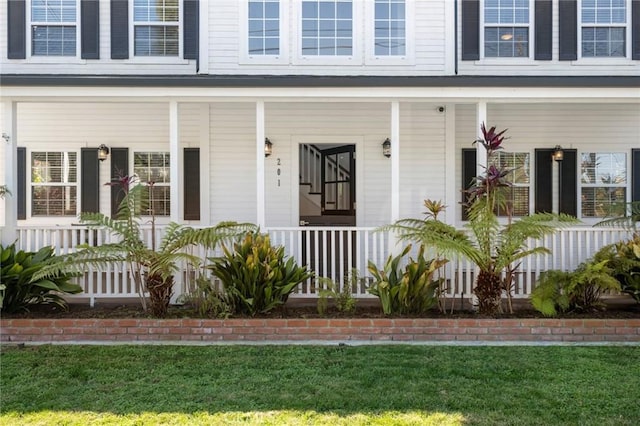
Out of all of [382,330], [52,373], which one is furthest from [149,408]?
[382,330]

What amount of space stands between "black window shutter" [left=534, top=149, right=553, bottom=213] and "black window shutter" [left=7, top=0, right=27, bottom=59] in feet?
28.6

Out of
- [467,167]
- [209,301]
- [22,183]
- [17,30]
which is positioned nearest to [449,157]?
[467,167]

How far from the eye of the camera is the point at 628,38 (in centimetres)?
745

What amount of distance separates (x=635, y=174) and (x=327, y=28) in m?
5.72

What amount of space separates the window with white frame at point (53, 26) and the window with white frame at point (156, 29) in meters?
1.03

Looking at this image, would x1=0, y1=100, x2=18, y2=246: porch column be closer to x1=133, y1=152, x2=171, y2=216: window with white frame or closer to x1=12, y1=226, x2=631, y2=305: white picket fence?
x1=12, y1=226, x2=631, y2=305: white picket fence

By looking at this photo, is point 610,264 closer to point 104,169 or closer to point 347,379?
point 347,379

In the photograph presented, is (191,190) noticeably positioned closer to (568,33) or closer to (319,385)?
(319,385)

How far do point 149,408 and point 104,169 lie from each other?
556 cm

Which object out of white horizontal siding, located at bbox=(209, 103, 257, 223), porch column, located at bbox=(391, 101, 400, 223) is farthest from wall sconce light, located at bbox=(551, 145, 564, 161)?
white horizontal siding, located at bbox=(209, 103, 257, 223)

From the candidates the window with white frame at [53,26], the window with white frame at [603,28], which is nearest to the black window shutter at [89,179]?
the window with white frame at [53,26]

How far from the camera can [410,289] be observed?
15.9ft

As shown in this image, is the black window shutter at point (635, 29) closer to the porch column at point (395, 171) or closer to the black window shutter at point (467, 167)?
the black window shutter at point (467, 167)

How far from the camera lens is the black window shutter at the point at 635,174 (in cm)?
756
